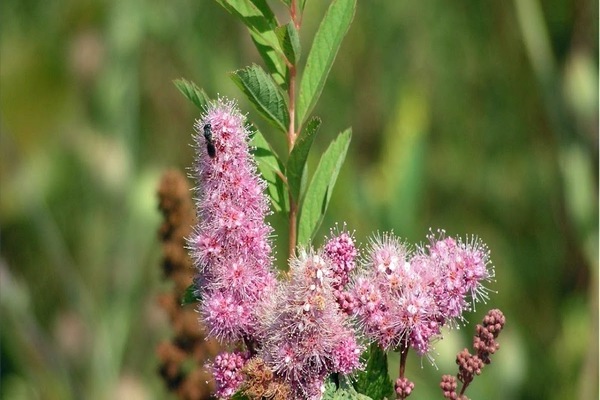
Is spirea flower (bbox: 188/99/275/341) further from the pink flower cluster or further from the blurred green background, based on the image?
the blurred green background

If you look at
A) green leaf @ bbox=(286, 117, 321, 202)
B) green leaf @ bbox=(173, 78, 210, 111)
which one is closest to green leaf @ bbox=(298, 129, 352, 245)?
A: green leaf @ bbox=(286, 117, 321, 202)

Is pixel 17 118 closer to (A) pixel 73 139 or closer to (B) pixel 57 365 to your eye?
(A) pixel 73 139

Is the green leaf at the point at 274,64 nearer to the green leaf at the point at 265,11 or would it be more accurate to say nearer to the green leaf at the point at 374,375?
the green leaf at the point at 265,11

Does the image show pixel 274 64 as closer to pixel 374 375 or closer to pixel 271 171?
pixel 271 171

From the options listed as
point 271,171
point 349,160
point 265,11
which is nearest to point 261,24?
point 265,11

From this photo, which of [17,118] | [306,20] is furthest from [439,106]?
[17,118]

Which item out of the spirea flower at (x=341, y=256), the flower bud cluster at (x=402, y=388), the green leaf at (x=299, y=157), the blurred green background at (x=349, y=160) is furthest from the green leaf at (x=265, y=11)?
the blurred green background at (x=349, y=160)
